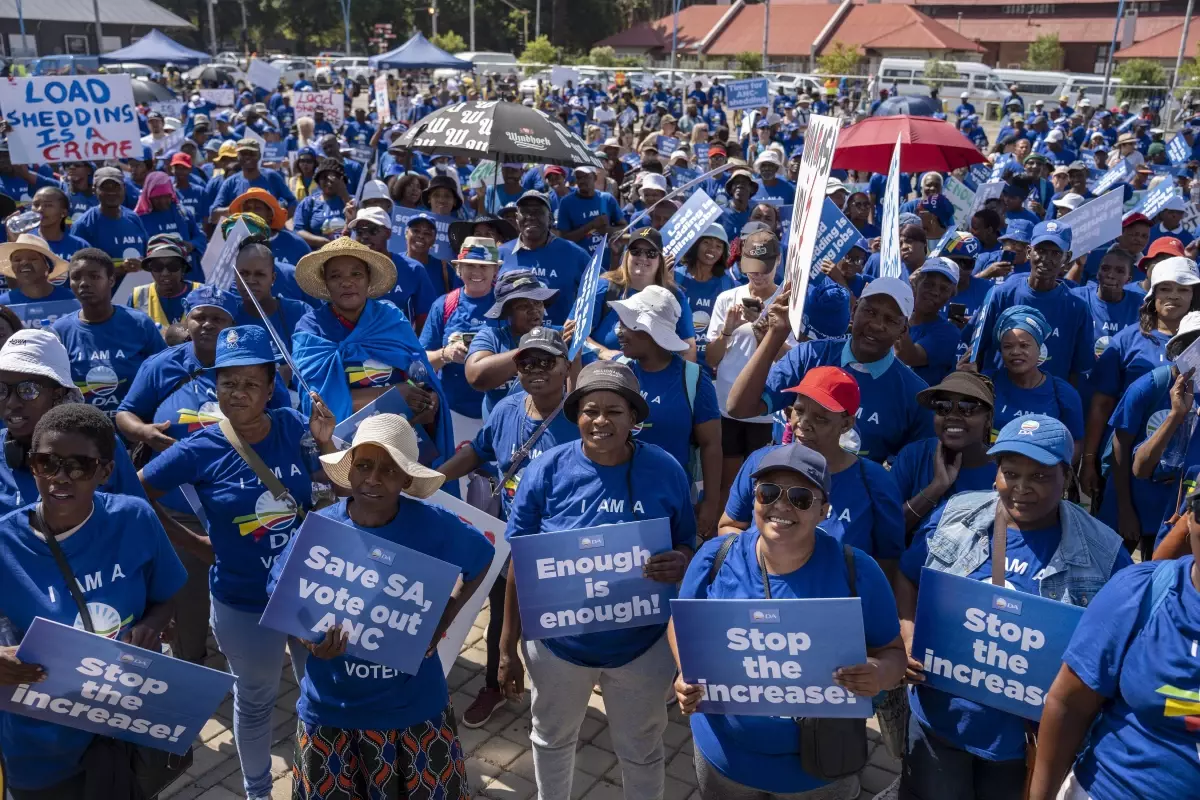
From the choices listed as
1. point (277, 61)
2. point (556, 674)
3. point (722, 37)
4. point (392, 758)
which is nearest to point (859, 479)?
point (556, 674)

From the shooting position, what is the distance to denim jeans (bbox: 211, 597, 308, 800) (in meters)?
3.93

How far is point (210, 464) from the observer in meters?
3.86

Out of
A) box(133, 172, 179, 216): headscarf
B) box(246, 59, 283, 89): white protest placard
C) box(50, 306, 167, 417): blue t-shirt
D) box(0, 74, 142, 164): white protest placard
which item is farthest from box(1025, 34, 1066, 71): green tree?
box(50, 306, 167, 417): blue t-shirt

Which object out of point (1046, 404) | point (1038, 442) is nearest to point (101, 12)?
point (1046, 404)


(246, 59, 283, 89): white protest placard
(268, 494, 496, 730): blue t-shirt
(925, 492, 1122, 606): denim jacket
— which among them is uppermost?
(246, 59, 283, 89): white protest placard

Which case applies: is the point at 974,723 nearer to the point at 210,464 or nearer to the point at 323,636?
the point at 323,636

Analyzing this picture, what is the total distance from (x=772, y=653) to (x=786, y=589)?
0.20 m

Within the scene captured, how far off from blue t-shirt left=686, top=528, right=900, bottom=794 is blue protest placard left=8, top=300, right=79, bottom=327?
4.44 metres

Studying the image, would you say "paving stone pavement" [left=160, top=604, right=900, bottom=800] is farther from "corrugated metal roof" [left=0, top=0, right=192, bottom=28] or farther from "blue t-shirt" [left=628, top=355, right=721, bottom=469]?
"corrugated metal roof" [left=0, top=0, right=192, bottom=28]

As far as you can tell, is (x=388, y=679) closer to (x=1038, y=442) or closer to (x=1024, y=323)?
(x=1038, y=442)

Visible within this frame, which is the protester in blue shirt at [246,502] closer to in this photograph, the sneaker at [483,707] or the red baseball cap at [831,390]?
the sneaker at [483,707]

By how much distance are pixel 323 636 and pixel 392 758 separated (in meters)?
0.48

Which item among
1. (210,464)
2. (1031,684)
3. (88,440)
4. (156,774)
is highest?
(88,440)

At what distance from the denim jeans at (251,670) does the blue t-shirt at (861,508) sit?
1881mm
